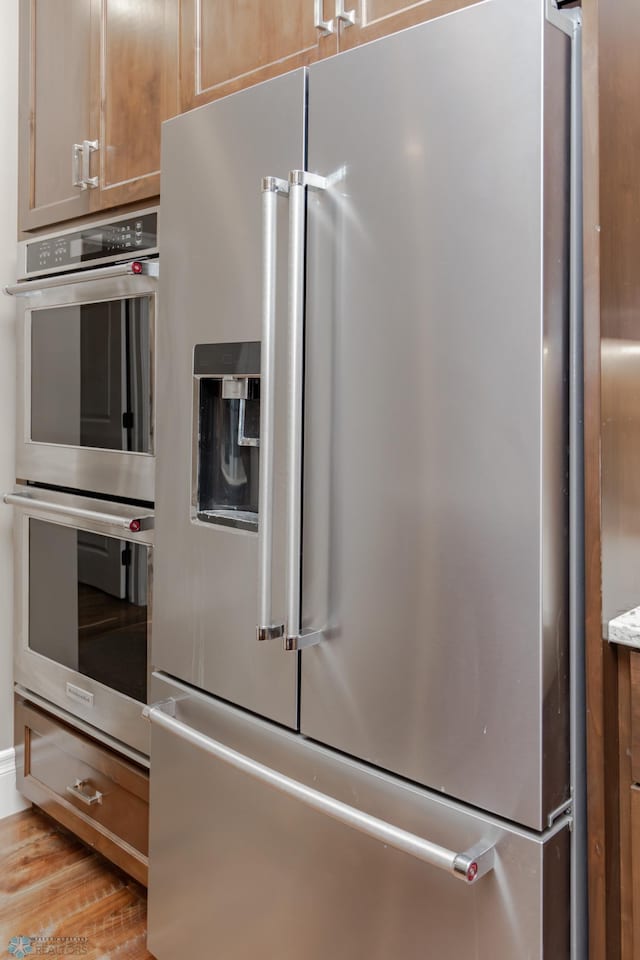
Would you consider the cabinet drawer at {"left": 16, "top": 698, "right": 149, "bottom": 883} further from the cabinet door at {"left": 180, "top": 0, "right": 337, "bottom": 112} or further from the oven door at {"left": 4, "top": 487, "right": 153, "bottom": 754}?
the cabinet door at {"left": 180, "top": 0, "right": 337, "bottom": 112}

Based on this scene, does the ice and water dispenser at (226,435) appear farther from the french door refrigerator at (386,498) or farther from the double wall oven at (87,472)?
the double wall oven at (87,472)

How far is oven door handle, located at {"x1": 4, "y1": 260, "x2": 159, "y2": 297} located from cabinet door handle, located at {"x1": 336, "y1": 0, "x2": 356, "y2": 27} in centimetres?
61

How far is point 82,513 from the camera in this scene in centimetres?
184

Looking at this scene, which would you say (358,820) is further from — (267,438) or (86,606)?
(86,606)

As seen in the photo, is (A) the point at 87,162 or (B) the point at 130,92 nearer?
(B) the point at 130,92

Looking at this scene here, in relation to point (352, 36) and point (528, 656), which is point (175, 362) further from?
point (528, 656)

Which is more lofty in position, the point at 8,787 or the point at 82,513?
the point at 82,513

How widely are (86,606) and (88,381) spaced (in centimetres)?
56

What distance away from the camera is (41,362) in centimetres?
210

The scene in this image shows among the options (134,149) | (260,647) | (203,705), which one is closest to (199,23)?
(134,149)

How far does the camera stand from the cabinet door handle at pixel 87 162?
1.89 m

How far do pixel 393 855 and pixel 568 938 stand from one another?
256mm

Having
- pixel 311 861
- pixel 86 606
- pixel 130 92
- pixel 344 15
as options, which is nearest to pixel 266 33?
pixel 344 15

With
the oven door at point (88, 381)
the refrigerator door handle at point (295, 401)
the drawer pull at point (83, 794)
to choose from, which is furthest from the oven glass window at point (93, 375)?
the drawer pull at point (83, 794)
